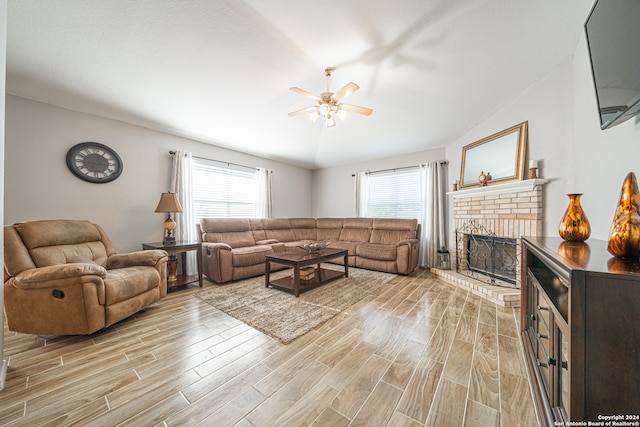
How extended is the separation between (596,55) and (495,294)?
92.9 inches

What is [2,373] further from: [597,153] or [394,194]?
[394,194]

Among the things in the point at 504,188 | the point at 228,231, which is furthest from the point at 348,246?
the point at 504,188

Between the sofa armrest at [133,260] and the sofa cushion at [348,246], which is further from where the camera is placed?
the sofa cushion at [348,246]

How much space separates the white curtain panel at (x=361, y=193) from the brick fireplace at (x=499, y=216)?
1949 millimetres

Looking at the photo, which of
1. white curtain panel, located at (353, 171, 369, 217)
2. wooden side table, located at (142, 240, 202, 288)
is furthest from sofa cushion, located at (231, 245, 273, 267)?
white curtain panel, located at (353, 171, 369, 217)

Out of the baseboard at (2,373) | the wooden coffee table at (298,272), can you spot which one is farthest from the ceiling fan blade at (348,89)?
the baseboard at (2,373)

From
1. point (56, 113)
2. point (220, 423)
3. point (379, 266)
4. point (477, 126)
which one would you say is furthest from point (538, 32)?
point (56, 113)

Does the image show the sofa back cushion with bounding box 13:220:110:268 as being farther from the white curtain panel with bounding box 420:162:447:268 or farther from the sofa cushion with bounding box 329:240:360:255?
the white curtain panel with bounding box 420:162:447:268

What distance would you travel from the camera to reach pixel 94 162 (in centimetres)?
299

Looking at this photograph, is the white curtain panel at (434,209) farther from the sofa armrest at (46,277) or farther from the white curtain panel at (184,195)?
the sofa armrest at (46,277)

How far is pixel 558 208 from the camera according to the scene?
250cm

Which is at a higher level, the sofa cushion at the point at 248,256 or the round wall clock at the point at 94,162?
the round wall clock at the point at 94,162

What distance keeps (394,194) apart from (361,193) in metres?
0.80

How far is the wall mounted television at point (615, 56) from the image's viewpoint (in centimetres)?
101
